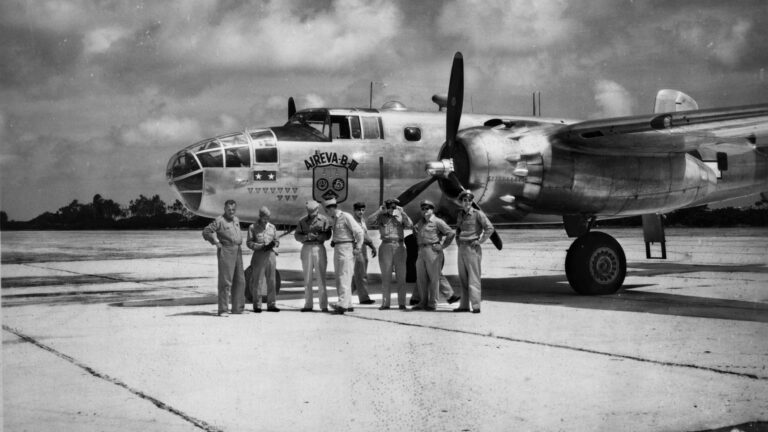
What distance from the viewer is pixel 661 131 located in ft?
37.3

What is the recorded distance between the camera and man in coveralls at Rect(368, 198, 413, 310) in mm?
10773

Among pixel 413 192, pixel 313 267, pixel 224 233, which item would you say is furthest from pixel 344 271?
pixel 413 192

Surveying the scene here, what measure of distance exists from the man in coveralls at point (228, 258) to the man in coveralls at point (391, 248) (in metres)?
2.06

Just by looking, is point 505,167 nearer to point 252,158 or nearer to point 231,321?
point 252,158

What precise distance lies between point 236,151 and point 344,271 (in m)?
3.01

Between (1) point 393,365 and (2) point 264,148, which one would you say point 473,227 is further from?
(1) point 393,365

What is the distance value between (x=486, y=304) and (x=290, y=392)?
19.4 ft

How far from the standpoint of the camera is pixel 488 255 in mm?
24062

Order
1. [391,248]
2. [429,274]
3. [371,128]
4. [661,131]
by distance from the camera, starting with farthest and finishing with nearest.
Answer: [371,128] → [661,131] → [391,248] → [429,274]

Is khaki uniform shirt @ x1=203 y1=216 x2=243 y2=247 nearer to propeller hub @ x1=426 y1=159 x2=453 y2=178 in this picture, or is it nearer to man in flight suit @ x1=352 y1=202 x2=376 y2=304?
man in flight suit @ x1=352 y1=202 x2=376 y2=304

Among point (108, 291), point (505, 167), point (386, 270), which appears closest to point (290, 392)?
point (386, 270)

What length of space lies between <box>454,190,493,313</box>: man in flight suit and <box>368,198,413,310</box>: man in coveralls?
35.1 inches

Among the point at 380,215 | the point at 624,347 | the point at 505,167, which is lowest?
the point at 624,347

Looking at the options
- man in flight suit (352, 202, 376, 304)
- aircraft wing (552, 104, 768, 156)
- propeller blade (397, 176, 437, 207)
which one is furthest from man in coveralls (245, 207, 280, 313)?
aircraft wing (552, 104, 768, 156)
